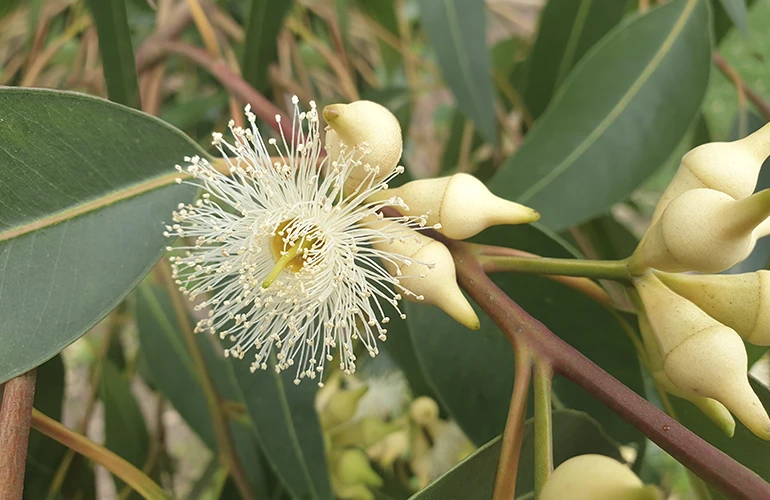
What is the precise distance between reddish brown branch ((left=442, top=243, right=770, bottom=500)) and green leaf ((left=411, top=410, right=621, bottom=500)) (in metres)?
0.07

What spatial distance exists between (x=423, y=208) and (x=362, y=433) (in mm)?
467

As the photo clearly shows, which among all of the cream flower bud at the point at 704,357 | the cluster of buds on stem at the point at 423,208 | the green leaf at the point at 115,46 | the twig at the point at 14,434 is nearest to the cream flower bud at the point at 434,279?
the cluster of buds on stem at the point at 423,208

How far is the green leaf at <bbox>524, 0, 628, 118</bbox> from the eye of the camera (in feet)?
2.86

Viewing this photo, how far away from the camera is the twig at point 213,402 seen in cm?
75

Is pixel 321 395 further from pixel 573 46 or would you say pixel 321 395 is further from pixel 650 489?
pixel 650 489

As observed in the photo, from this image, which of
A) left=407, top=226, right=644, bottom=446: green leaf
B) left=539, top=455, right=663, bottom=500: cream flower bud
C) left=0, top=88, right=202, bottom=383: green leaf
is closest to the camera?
left=539, top=455, right=663, bottom=500: cream flower bud

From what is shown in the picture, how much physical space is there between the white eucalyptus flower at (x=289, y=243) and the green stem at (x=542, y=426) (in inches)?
4.4

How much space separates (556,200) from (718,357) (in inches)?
14.6

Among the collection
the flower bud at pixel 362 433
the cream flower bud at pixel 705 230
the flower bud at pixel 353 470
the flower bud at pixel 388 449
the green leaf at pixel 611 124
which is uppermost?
the green leaf at pixel 611 124

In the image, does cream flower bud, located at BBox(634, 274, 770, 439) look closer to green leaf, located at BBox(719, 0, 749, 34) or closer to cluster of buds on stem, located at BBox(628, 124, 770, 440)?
cluster of buds on stem, located at BBox(628, 124, 770, 440)

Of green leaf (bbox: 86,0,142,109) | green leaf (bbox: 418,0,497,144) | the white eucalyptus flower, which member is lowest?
the white eucalyptus flower

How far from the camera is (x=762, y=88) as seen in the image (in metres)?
2.17

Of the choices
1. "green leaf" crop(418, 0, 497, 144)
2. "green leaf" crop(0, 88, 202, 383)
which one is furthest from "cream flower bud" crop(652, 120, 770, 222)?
"green leaf" crop(418, 0, 497, 144)

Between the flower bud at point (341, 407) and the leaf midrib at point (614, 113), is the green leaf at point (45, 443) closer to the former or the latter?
the flower bud at point (341, 407)
